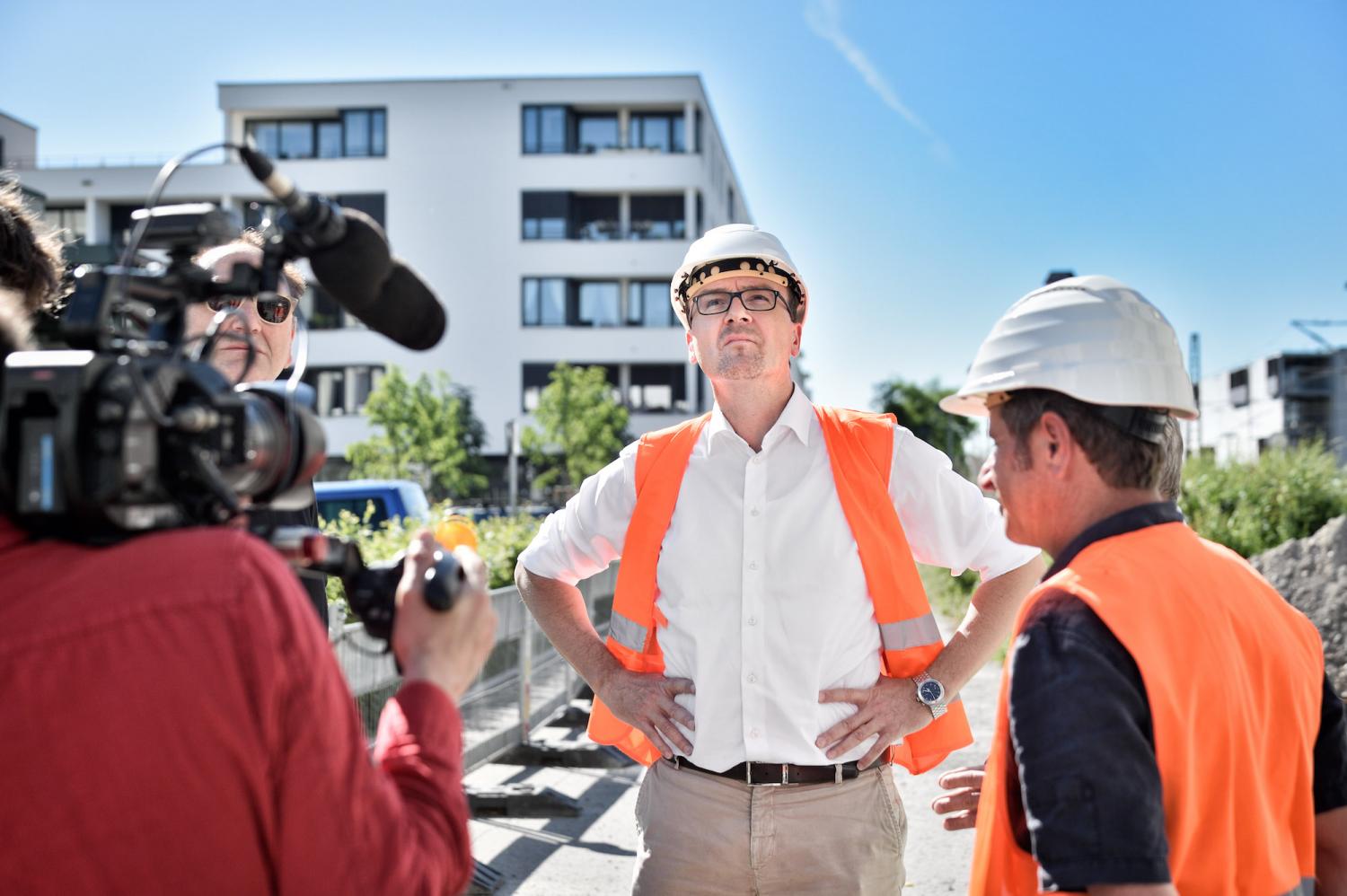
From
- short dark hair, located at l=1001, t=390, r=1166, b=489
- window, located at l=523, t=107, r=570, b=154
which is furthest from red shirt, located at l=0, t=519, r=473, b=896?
window, located at l=523, t=107, r=570, b=154

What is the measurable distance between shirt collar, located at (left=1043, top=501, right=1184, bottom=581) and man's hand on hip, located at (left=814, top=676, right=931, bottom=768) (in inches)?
48.2

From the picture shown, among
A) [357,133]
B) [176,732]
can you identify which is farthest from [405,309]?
[357,133]

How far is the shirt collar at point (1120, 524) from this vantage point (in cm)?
198

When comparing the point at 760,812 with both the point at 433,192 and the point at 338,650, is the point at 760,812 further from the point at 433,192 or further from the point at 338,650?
the point at 433,192

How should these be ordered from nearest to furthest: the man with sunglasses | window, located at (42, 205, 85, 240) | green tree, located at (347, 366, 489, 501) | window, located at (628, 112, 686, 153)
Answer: the man with sunglasses
green tree, located at (347, 366, 489, 501)
window, located at (42, 205, 85, 240)
window, located at (628, 112, 686, 153)

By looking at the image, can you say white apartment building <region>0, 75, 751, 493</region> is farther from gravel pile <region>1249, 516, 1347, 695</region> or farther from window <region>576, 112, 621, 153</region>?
gravel pile <region>1249, 516, 1347, 695</region>

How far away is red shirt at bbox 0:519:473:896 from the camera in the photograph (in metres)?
1.34

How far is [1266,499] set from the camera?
47.6ft

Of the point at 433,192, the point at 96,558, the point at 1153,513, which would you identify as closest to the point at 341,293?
the point at 96,558

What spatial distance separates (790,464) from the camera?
11.3ft

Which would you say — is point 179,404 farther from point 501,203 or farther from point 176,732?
point 501,203

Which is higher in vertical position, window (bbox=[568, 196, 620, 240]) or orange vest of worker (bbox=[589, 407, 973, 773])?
window (bbox=[568, 196, 620, 240])

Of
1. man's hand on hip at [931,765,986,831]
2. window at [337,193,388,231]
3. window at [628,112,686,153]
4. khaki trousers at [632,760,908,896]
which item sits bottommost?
khaki trousers at [632,760,908,896]

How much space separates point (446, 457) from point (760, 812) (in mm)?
40878
